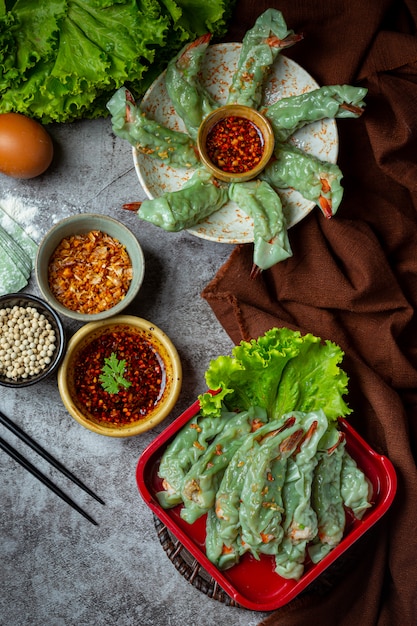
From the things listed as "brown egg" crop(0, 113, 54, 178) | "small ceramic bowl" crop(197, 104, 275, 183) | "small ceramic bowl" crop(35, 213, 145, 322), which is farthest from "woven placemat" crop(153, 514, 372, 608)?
"brown egg" crop(0, 113, 54, 178)

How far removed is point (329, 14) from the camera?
3.32 meters

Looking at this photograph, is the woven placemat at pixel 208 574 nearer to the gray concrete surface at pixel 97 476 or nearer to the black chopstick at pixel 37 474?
A: the gray concrete surface at pixel 97 476

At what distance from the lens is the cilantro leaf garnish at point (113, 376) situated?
3.36m

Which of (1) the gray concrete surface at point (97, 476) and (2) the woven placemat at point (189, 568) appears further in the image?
(1) the gray concrete surface at point (97, 476)

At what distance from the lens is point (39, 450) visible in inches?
137

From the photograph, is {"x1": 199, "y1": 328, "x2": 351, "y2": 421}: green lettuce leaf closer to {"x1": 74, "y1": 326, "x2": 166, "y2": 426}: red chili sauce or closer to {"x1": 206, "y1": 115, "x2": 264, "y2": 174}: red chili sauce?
{"x1": 74, "y1": 326, "x2": 166, "y2": 426}: red chili sauce

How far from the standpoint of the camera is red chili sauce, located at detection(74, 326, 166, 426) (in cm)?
340

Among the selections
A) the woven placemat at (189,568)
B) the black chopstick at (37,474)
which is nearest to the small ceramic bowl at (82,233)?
the black chopstick at (37,474)

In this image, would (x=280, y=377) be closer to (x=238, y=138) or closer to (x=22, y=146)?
(x=238, y=138)

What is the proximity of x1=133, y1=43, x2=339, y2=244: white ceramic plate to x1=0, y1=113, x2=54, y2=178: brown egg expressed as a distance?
461 mm

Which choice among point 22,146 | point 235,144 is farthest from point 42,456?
point 235,144

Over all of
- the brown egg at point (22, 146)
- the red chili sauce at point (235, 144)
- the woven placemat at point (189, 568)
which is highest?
the red chili sauce at point (235, 144)

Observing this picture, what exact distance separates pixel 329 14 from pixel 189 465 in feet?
6.94

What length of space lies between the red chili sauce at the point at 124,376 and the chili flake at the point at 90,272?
18cm
